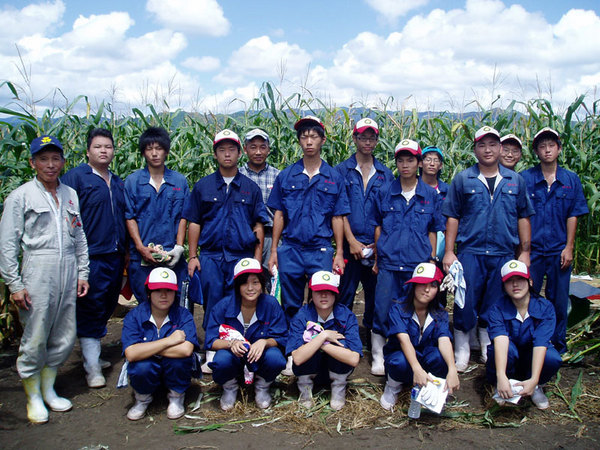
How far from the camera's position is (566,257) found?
15.0 ft

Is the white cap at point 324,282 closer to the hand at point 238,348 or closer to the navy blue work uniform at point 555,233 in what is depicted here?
the hand at point 238,348

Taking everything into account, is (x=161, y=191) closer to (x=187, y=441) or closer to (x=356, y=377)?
(x=187, y=441)

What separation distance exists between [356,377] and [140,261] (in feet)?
7.37

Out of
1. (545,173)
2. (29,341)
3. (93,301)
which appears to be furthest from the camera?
(545,173)

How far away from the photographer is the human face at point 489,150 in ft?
14.4

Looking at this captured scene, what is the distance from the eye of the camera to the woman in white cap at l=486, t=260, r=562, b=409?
3.70m

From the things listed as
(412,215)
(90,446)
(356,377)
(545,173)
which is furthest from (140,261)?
(545,173)

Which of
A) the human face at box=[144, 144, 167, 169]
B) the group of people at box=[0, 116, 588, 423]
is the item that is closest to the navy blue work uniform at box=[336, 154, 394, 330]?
the group of people at box=[0, 116, 588, 423]

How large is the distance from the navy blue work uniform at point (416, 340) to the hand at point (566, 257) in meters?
1.58

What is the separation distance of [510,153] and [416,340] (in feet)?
8.65

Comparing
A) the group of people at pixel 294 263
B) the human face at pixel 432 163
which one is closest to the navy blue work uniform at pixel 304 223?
the group of people at pixel 294 263

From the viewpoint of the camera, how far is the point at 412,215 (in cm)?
435

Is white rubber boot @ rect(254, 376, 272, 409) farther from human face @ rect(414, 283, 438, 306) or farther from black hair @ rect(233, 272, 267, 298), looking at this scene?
human face @ rect(414, 283, 438, 306)

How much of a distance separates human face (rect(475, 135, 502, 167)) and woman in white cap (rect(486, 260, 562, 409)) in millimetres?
1002
